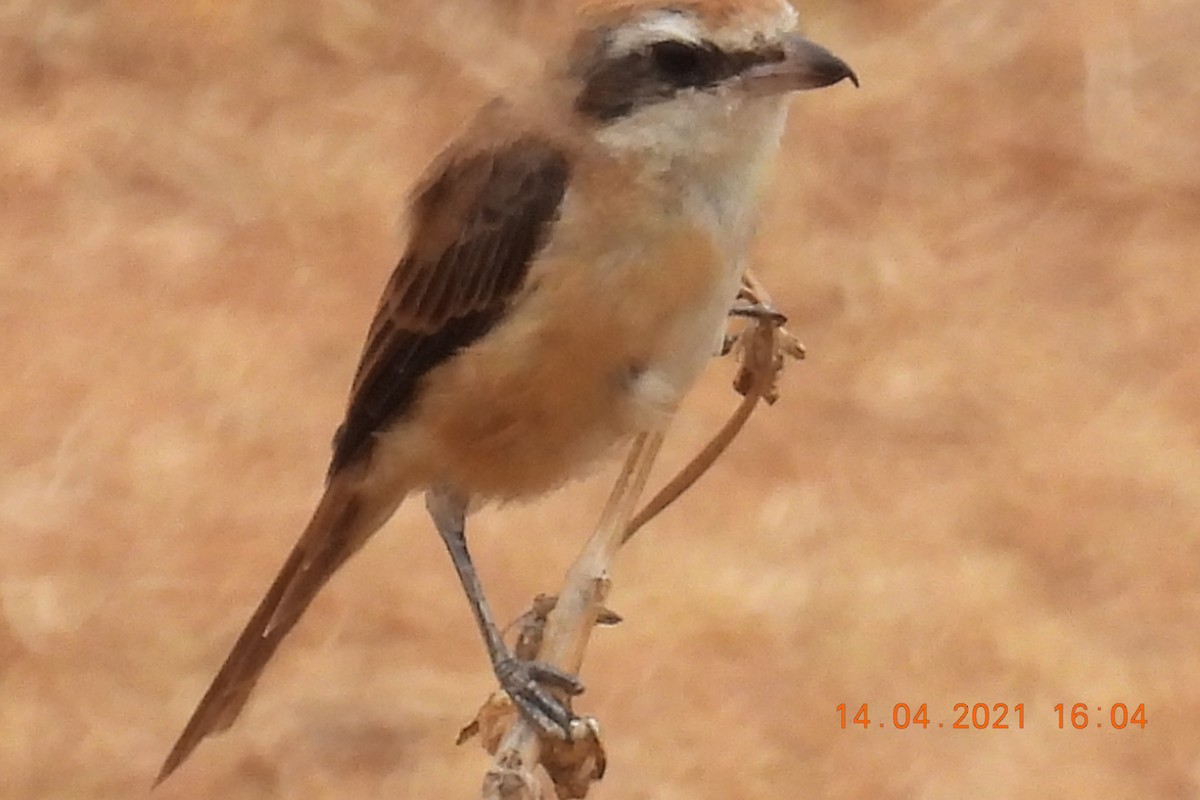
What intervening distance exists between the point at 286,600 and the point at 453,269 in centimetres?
28

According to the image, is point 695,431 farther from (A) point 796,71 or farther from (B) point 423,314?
(A) point 796,71

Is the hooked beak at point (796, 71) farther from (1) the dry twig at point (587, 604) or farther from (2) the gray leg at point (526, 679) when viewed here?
(2) the gray leg at point (526, 679)

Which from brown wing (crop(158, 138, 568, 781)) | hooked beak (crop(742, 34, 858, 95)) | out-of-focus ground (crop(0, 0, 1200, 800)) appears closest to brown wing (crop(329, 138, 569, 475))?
brown wing (crop(158, 138, 568, 781))

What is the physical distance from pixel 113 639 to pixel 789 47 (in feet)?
4.33

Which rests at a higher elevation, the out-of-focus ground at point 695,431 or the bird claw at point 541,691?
the out-of-focus ground at point 695,431

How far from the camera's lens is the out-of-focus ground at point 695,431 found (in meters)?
1.88

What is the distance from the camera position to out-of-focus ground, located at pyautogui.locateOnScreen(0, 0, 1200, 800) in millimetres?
1878

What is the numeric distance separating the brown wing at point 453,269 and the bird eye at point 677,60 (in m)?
0.09

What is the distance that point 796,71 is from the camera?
94cm

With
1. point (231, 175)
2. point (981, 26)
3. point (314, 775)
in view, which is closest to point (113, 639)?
point (314, 775)

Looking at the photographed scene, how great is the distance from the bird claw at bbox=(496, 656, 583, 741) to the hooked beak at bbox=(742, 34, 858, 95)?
13.6 inches
